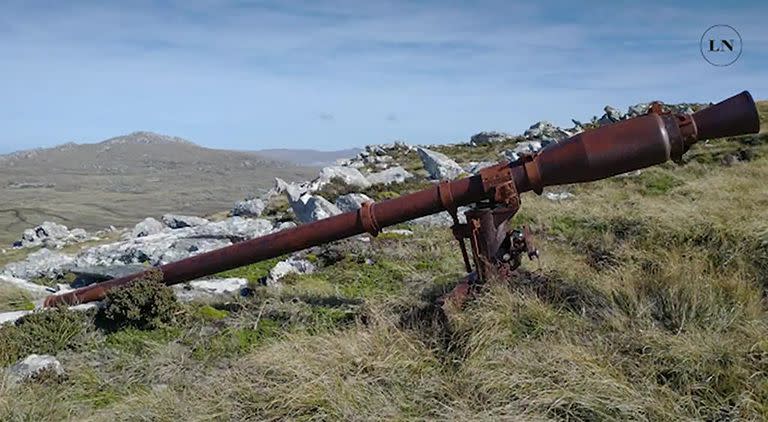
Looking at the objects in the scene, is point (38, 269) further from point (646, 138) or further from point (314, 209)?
point (646, 138)

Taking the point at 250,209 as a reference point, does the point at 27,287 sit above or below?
above

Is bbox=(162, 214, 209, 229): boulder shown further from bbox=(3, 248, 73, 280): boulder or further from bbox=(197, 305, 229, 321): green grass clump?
bbox=(197, 305, 229, 321): green grass clump

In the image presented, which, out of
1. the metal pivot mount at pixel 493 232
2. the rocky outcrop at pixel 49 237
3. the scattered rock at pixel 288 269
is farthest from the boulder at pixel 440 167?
the rocky outcrop at pixel 49 237

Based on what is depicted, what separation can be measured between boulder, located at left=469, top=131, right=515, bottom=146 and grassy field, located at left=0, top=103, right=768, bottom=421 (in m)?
31.3

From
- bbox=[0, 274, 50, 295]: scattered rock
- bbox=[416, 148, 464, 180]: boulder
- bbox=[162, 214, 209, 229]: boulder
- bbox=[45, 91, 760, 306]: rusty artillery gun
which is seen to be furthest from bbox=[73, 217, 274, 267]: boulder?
bbox=[416, 148, 464, 180]: boulder

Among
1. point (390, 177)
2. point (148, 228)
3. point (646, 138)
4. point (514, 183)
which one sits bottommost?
point (148, 228)

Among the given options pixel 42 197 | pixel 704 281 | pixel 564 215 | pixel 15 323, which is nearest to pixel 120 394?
pixel 15 323

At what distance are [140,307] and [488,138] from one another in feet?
117

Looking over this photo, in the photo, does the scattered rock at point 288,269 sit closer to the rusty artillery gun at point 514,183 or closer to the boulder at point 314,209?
the rusty artillery gun at point 514,183

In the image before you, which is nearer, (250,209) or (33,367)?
(33,367)

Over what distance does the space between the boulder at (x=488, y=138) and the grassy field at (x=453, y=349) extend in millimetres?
31265

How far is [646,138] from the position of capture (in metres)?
5.19

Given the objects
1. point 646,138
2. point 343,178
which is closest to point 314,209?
point 343,178

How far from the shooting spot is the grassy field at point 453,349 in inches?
165
